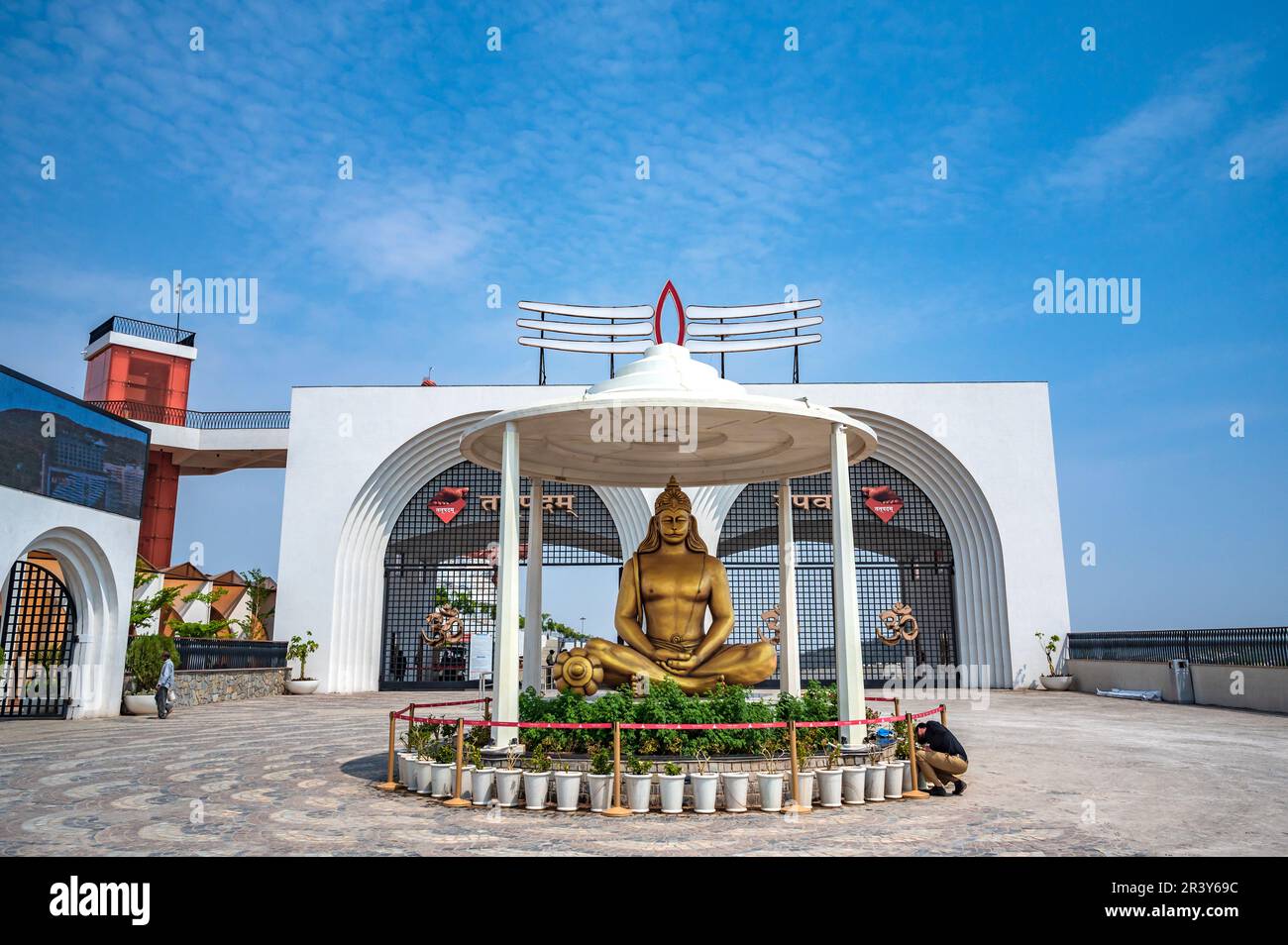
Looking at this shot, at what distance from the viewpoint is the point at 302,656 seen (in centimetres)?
2672

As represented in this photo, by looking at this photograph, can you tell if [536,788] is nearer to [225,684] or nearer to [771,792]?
[771,792]

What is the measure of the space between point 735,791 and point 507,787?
7.27ft

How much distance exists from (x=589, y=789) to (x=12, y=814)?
214 inches

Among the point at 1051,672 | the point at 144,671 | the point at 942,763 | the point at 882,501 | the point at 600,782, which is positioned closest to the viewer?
the point at 600,782

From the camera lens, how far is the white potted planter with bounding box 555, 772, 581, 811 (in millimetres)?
8008

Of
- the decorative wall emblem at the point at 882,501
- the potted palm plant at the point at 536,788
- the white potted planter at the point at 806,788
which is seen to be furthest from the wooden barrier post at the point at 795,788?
the decorative wall emblem at the point at 882,501

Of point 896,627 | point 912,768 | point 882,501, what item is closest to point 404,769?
point 912,768

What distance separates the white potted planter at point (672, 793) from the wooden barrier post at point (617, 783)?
355 millimetres

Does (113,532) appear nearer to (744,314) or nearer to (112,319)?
(744,314)

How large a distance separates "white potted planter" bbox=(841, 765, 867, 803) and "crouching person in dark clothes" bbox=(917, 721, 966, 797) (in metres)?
0.93

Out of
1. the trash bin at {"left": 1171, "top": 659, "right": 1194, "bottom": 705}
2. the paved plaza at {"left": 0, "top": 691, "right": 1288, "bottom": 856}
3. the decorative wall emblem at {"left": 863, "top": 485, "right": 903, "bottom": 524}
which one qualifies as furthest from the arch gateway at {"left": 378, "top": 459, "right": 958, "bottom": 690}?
→ the paved plaza at {"left": 0, "top": 691, "right": 1288, "bottom": 856}

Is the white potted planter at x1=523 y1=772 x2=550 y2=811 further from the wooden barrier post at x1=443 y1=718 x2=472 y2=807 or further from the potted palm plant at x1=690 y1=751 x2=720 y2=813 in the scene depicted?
the potted palm plant at x1=690 y1=751 x2=720 y2=813

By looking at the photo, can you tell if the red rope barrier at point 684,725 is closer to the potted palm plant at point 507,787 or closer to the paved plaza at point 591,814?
the potted palm plant at point 507,787

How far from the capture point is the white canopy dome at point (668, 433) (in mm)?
9273
